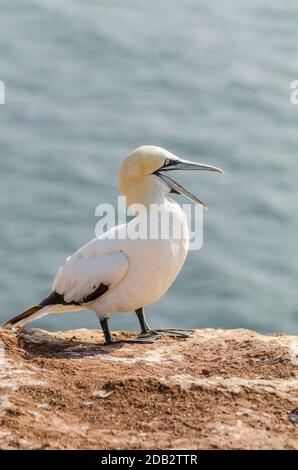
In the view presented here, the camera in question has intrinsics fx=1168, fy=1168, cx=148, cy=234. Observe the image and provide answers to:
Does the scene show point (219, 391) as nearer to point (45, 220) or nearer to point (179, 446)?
point (179, 446)

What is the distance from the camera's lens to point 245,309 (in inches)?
632

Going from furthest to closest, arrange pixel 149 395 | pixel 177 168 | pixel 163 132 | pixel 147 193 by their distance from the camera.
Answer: pixel 163 132
pixel 177 168
pixel 147 193
pixel 149 395

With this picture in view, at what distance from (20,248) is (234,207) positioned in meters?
3.22

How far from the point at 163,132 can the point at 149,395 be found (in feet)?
38.8

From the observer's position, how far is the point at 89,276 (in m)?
9.12

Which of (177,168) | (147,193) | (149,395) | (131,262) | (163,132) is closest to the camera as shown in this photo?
(149,395)

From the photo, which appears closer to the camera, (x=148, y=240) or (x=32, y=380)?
(x=32, y=380)

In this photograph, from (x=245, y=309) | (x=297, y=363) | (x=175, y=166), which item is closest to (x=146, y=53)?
(x=245, y=309)

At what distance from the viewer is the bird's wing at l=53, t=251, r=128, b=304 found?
9.04 metres

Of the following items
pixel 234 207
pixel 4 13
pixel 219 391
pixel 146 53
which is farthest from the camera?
pixel 4 13

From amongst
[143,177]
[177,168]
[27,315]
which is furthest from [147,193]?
[27,315]

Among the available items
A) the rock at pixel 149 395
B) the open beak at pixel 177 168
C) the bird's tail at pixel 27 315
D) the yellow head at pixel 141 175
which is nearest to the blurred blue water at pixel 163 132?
the bird's tail at pixel 27 315

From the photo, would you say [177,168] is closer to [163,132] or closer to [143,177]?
[143,177]

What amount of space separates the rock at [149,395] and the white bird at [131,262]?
65 centimetres
